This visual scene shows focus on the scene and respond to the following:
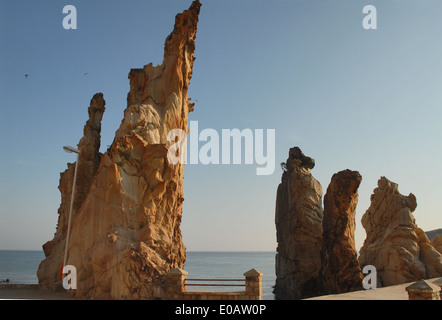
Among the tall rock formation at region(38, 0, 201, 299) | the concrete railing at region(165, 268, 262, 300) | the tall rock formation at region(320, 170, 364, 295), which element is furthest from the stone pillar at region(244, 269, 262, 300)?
the tall rock formation at region(320, 170, 364, 295)

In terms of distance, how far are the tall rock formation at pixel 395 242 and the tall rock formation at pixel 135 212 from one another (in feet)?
51.2

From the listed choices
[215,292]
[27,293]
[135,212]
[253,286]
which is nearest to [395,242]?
[253,286]

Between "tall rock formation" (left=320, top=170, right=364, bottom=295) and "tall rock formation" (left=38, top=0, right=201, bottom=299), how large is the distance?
10874 mm

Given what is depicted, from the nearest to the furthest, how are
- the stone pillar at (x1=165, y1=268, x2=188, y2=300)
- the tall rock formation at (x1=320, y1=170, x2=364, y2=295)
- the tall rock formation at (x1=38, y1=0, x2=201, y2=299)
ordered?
the stone pillar at (x1=165, y1=268, x2=188, y2=300) < the tall rock formation at (x1=38, y1=0, x2=201, y2=299) < the tall rock formation at (x1=320, y1=170, x2=364, y2=295)

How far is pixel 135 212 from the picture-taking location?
63.1 ft

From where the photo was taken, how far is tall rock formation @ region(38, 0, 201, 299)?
1773cm

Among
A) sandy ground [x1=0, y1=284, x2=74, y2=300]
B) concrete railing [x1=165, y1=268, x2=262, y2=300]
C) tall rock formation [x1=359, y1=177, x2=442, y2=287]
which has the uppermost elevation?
tall rock formation [x1=359, y1=177, x2=442, y2=287]

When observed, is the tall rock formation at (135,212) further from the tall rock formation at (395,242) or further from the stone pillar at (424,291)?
the tall rock formation at (395,242)

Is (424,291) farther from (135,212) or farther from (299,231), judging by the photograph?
(299,231)

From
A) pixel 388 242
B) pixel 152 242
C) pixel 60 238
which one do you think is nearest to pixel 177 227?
pixel 152 242

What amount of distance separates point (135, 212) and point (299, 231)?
16916mm

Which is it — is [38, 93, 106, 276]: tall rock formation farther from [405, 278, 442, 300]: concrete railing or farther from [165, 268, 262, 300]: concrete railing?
[405, 278, 442, 300]: concrete railing

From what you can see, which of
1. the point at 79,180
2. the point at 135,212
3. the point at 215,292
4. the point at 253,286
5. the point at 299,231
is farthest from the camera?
the point at 299,231
